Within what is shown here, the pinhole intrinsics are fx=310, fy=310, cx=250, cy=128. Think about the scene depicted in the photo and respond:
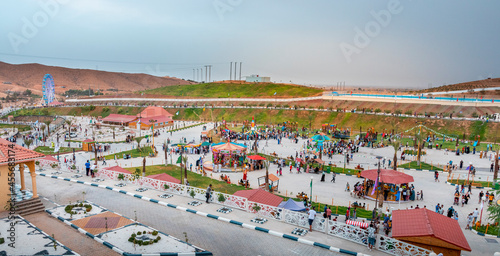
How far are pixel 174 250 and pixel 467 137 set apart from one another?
1990 inches

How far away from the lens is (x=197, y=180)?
2542 cm

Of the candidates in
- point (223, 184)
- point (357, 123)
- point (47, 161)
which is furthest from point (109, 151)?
point (357, 123)

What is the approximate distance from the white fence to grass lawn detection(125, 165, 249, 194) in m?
4.95

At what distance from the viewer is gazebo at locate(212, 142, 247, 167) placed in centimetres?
2984

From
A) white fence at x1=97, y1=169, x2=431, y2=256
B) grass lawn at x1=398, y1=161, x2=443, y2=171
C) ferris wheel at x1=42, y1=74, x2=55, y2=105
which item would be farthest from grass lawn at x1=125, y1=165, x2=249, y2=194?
ferris wheel at x1=42, y1=74, x2=55, y2=105

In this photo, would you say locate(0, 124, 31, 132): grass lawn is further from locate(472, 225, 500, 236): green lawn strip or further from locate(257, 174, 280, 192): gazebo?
locate(472, 225, 500, 236): green lawn strip

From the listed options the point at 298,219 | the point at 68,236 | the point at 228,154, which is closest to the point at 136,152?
the point at 228,154

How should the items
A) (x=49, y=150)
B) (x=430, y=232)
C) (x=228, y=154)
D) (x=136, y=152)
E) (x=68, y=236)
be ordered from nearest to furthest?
(x=430, y=232) → (x=68, y=236) → (x=228, y=154) → (x=136, y=152) → (x=49, y=150)

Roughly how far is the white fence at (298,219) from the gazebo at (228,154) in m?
11.1

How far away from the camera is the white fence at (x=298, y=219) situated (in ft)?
36.7

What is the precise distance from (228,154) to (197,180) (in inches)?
217

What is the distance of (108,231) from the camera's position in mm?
12656

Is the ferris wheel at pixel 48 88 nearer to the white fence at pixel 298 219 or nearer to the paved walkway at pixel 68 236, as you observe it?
the white fence at pixel 298 219

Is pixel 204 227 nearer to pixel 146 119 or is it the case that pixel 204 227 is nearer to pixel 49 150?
pixel 49 150
